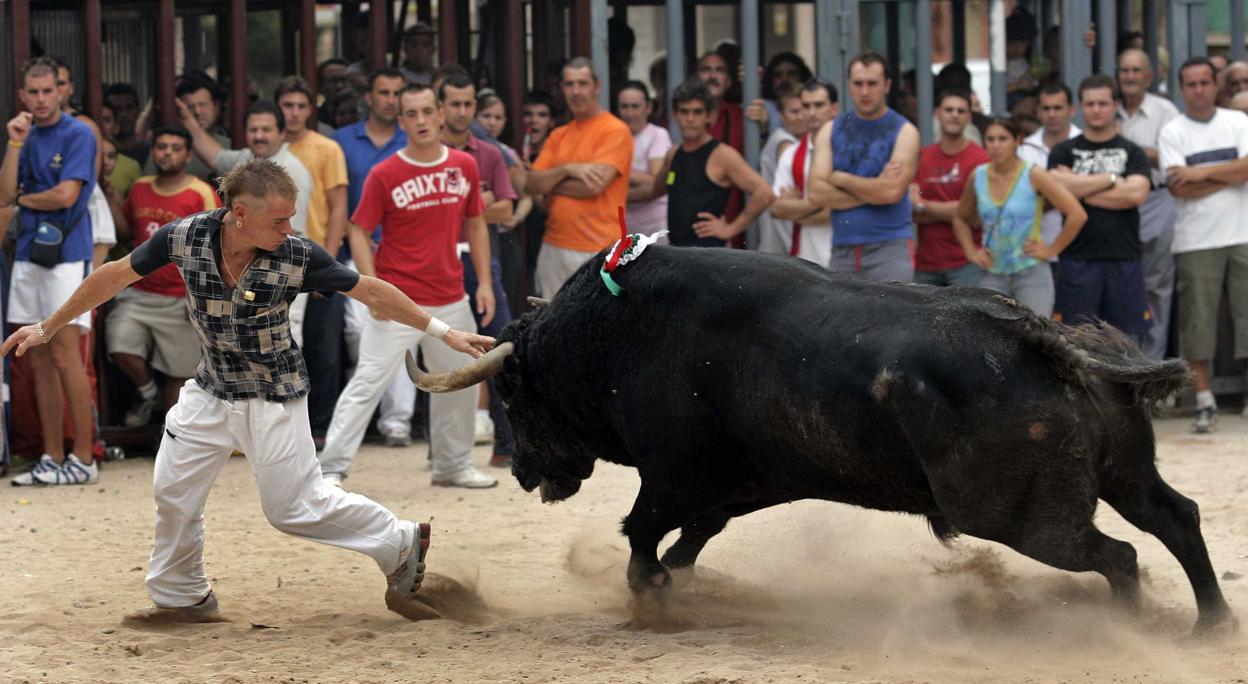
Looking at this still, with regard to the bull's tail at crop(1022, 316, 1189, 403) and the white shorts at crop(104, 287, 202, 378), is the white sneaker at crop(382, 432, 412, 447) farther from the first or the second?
the bull's tail at crop(1022, 316, 1189, 403)

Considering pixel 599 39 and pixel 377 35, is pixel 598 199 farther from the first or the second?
pixel 377 35

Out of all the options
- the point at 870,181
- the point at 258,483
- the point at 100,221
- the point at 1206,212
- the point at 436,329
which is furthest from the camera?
the point at 1206,212

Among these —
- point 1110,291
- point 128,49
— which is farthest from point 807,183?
point 128,49

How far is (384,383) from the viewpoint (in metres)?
8.66

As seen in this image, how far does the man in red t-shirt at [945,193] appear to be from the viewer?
10281 millimetres

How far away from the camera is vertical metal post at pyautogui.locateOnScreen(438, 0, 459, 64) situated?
10.5 metres

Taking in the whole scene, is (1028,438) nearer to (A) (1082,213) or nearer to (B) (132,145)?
(A) (1082,213)

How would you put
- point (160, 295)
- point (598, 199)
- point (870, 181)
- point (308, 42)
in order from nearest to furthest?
point (870, 181) → point (160, 295) → point (598, 199) → point (308, 42)

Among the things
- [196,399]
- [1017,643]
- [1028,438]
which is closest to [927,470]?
[1028,438]

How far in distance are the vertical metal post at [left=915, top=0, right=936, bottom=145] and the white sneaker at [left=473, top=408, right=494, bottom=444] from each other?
3402 mm

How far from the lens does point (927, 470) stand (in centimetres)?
523

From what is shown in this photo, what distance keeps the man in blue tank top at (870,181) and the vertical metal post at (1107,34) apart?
7.71 ft

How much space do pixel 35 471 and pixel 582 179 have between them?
138 inches

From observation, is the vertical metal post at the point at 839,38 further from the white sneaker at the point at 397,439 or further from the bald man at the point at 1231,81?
the white sneaker at the point at 397,439
